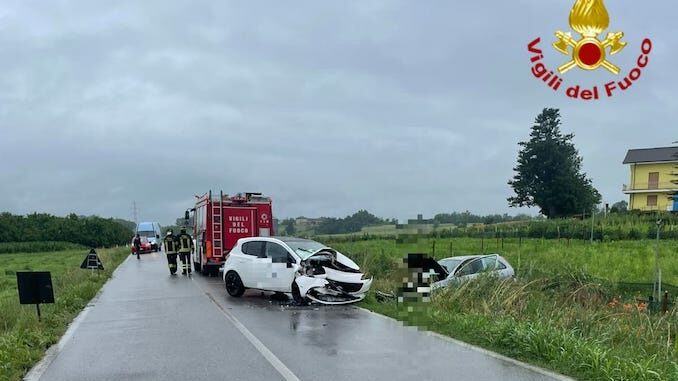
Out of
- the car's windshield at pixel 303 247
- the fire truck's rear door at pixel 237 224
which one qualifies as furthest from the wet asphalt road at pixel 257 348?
the fire truck's rear door at pixel 237 224

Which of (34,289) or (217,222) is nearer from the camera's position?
(34,289)

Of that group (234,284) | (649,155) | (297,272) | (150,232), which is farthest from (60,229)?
(649,155)

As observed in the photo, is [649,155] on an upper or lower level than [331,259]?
upper

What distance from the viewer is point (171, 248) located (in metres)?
22.4

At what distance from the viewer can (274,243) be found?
48.3ft

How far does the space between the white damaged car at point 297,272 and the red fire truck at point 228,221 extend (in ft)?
17.8

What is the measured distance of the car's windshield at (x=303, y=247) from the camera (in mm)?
13953

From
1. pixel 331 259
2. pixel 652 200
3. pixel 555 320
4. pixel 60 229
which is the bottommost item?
pixel 60 229

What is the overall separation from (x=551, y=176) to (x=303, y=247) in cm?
5637

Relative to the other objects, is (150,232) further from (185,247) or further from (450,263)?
(450,263)

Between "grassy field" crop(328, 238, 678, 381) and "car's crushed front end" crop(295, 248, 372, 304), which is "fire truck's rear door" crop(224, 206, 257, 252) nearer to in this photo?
"grassy field" crop(328, 238, 678, 381)

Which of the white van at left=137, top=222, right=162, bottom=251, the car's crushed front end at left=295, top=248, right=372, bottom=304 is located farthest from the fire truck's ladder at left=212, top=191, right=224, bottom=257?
the white van at left=137, top=222, right=162, bottom=251

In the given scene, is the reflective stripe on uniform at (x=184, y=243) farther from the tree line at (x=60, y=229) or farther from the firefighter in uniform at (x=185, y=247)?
the tree line at (x=60, y=229)

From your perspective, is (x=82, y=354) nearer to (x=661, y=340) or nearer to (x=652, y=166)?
(x=661, y=340)
